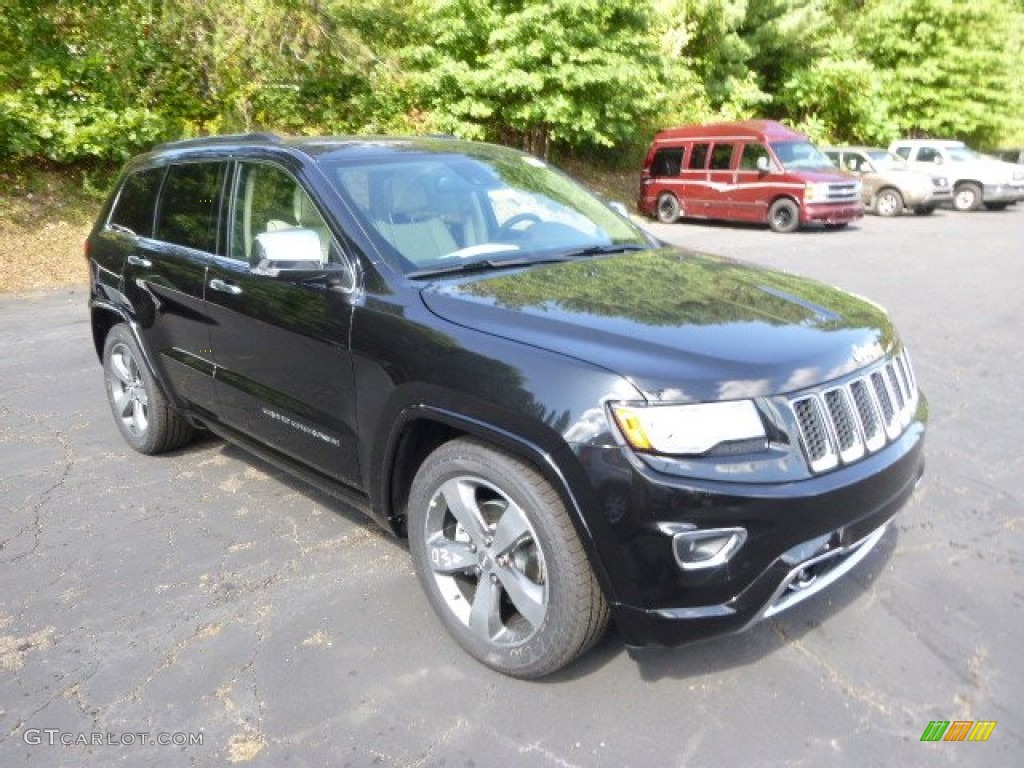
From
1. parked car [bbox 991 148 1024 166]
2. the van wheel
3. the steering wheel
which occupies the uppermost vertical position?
the steering wheel

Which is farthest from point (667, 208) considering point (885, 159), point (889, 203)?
point (885, 159)

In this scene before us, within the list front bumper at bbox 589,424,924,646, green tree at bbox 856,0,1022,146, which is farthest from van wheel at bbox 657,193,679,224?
front bumper at bbox 589,424,924,646

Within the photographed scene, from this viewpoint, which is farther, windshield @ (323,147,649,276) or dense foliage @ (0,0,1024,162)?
dense foliage @ (0,0,1024,162)

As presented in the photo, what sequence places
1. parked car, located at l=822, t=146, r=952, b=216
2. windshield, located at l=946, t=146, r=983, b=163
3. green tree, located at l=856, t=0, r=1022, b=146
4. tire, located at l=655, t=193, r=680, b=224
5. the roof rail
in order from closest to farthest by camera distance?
1. the roof rail
2. tire, located at l=655, t=193, r=680, b=224
3. parked car, located at l=822, t=146, r=952, b=216
4. windshield, located at l=946, t=146, r=983, b=163
5. green tree, located at l=856, t=0, r=1022, b=146

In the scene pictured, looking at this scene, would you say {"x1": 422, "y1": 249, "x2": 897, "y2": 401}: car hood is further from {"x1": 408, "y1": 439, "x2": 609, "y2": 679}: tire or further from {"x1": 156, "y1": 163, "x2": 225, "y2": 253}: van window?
{"x1": 156, "y1": 163, "x2": 225, "y2": 253}: van window

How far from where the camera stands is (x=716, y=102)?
2695cm

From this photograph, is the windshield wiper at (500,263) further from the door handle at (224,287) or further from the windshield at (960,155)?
the windshield at (960,155)

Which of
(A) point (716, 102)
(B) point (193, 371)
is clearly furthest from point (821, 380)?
(A) point (716, 102)

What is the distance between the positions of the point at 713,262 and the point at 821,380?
120cm

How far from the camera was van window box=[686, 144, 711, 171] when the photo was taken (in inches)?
750

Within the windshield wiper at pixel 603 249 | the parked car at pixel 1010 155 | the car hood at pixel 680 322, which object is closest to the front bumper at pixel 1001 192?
the parked car at pixel 1010 155

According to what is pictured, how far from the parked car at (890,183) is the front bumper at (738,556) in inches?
763

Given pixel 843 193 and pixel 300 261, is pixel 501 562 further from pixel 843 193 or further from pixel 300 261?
pixel 843 193

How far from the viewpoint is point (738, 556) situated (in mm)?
2426
